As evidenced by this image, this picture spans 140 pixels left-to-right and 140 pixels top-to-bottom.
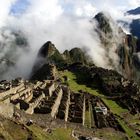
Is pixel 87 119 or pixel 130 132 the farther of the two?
pixel 87 119

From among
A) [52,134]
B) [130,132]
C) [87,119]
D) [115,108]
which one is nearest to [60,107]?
[87,119]

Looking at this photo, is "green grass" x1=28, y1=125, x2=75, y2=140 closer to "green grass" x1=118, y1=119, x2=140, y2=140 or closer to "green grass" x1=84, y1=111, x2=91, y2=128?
"green grass" x1=84, y1=111, x2=91, y2=128

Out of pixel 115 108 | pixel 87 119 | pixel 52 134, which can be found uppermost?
pixel 115 108

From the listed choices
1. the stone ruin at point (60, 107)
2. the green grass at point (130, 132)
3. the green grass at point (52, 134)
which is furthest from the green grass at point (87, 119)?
the green grass at point (52, 134)

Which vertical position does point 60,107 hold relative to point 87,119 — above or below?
above

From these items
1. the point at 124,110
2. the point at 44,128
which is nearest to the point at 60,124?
the point at 44,128

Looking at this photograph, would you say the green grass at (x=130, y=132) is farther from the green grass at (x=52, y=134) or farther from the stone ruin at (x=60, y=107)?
the green grass at (x=52, y=134)

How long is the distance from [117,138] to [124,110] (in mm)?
61777

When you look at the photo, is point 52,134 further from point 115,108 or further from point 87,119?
point 115,108

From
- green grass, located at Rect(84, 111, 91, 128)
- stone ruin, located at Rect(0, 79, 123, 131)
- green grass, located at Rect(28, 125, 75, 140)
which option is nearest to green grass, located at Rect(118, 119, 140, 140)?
stone ruin, located at Rect(0, 79, 123, 131)

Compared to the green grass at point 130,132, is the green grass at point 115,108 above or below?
above

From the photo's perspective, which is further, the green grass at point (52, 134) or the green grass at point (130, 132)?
the green grass at point (130, 132)

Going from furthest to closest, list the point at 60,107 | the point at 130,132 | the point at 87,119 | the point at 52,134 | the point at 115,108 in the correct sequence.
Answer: the point at 115,108 < the point at 87,119 < the point at 130,132 < the point at 60,107 < the point at 52,134

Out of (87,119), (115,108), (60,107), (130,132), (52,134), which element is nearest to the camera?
(52,134)
